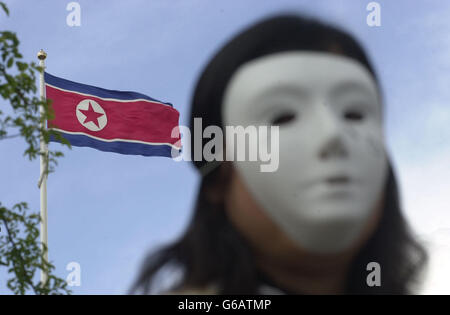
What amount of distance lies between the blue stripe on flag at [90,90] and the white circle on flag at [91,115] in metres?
0.28

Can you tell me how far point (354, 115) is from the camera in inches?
362

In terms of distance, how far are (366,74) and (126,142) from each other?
9.79 metres

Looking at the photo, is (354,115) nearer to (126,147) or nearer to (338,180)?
(338,180)

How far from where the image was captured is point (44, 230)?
15656 millimetres

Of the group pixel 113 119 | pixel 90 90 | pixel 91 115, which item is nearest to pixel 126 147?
pixel 113 119

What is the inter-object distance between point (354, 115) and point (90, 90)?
10.4 m

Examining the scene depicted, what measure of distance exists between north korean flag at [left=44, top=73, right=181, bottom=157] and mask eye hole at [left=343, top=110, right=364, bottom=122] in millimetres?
8746

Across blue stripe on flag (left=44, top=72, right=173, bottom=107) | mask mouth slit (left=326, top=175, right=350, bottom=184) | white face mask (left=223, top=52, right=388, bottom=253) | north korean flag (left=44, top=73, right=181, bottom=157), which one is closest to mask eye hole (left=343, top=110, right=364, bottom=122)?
white face mask (left=223, top=52, right=388, bottom=253)

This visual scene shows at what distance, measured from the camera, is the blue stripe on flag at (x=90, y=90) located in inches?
715

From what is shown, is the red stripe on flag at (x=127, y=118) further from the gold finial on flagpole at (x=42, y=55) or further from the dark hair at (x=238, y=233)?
the dark hair at (x=238, y=233)

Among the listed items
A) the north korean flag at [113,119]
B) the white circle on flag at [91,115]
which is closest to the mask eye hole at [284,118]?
the north korean flag at [113,119]
